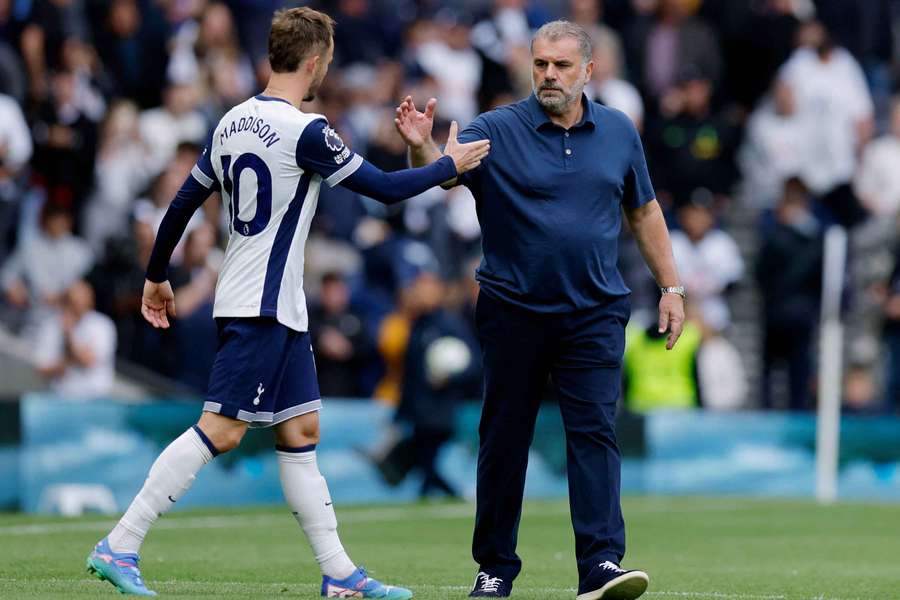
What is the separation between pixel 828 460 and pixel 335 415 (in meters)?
5.24

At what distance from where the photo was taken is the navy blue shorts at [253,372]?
7578 millimetres

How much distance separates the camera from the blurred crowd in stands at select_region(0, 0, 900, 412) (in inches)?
664

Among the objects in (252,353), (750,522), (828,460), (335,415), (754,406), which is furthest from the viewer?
(754,406)

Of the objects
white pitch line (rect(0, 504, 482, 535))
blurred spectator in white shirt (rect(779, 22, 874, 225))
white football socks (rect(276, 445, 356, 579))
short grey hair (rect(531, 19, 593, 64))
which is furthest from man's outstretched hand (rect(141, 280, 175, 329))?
blurred spectator in white shirt (rect(779, 22, 874, 225))

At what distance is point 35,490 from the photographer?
1557cm

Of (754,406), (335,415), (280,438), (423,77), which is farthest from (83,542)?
(754,406)

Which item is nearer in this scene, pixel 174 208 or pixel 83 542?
pixel 174 208

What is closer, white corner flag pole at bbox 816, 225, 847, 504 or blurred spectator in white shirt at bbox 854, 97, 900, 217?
white corner flag pole at bbox 816, 225, 847, 504

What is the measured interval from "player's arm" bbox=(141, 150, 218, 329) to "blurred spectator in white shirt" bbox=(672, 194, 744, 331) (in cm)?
1171

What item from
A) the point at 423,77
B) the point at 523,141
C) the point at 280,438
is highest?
the point at 423,77

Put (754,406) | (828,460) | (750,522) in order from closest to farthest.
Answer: (750,522)
(828,460)
(754,406)

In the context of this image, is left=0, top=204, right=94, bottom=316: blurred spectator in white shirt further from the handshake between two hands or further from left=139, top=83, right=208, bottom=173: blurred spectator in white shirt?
the handshake between two hands

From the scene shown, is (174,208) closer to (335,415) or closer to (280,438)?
(280,438)

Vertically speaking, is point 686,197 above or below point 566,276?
above
